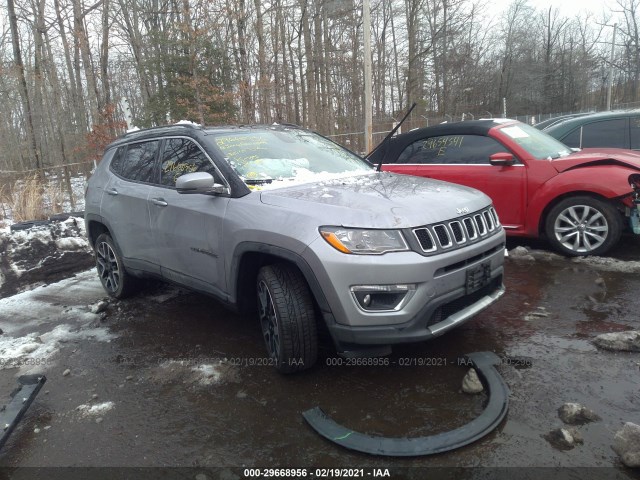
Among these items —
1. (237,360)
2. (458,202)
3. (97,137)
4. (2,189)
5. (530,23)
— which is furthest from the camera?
(530,23)

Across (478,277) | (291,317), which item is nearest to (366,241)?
(291,317)

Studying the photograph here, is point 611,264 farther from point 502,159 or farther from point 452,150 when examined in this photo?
point 452,150

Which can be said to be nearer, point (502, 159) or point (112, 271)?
point (112, 271)

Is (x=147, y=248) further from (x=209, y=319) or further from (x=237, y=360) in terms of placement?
(x=237, y=360)

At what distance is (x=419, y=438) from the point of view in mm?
2564

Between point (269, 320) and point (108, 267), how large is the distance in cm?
277

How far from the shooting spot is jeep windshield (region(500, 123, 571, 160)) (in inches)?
223

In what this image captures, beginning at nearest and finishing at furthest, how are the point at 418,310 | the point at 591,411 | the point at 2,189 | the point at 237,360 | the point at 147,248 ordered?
the point at 591,411 → the point at 418,310 → the point at 237,360 → the point at 147,248 → the point at 2,189

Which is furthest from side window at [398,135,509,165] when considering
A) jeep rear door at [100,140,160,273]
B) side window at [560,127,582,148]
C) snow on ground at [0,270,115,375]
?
snow on ground at [0,270,115,375]

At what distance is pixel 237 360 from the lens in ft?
12.0

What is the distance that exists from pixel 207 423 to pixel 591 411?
222 cm

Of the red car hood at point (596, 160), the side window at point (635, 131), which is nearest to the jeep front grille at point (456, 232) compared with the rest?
the red car hood at point (596, 160)

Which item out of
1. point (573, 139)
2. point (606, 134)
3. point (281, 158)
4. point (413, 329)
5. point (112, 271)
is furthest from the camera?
point (573, 139)

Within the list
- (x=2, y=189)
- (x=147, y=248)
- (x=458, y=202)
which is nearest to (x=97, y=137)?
(x=2, y=189)
